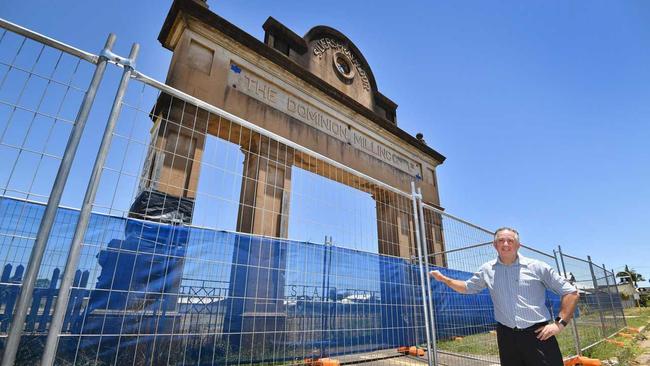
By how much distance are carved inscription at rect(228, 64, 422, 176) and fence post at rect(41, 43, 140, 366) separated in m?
5.53

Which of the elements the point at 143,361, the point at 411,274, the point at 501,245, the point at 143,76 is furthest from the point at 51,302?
the point at 411,274

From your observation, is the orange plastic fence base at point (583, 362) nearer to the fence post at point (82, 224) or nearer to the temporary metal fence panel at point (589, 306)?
the temporary metal fence panel at point (589, 306)

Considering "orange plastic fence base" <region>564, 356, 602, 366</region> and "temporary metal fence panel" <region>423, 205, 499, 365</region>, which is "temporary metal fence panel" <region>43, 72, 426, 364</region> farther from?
"orange plastic fence base" <region>564, 356, 602, 366</region>

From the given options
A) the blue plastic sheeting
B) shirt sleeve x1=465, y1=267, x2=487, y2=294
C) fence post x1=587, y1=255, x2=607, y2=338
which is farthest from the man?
fence post x1=587, y1=255, x2=607, y2=338

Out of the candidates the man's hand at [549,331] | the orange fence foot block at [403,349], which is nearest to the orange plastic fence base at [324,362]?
the orange fence foot block at [403,349]

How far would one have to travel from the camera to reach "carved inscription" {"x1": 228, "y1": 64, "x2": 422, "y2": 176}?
25.7 ft

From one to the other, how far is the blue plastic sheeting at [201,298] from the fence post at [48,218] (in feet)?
2.62

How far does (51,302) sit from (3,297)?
311mm

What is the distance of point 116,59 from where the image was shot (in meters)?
2.27

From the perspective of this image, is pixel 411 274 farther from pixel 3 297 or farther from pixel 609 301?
pixel 609 301

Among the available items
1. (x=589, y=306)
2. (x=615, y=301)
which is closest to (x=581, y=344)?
(x=589, y=306)

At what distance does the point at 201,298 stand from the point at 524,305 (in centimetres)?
316

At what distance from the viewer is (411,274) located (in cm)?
482

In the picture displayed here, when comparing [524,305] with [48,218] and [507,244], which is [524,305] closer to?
[507,244]
